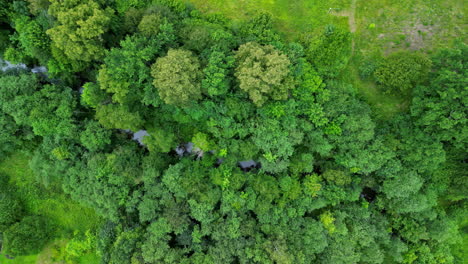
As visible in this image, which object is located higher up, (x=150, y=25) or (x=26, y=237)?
(x=150, y=25)

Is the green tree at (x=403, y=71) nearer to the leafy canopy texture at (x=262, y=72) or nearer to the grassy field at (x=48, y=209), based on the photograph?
the leafy canopy texture at (x=262, y=72)

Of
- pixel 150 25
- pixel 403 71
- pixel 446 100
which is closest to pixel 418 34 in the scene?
pixel 403 71

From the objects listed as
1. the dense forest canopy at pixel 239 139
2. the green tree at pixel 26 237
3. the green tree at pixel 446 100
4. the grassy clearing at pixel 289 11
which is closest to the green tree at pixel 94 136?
the dense forest canopy at pixel 239 139

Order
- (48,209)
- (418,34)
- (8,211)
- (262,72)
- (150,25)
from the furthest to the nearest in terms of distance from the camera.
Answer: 1. (48,209)
2. (8,211)
3. (418,34)
4. (150,25)
5. (262,72)

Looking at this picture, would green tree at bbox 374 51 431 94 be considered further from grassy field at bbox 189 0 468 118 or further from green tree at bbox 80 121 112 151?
green tree at bbox 80 121 112 151

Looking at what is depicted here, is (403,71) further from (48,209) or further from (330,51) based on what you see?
(48,209)

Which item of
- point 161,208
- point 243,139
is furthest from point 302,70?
point 161,208

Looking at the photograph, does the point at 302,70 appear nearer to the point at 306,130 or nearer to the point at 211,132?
the point at 306,130
